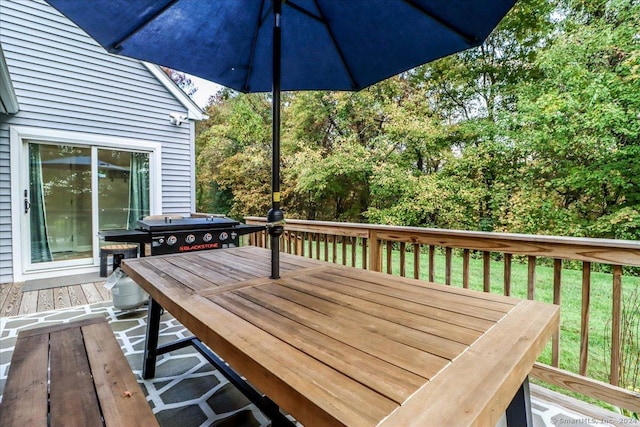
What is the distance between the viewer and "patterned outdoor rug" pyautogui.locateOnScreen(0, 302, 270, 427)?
1776 millimetres

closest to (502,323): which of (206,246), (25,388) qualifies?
(25,388)

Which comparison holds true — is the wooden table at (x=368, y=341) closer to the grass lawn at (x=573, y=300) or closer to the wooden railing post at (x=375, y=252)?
the wooden railing post at (x=375, y=252)

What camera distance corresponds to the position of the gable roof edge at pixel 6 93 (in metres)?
2.95

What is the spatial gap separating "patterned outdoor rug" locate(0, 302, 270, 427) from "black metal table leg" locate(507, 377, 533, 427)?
1.23 meters

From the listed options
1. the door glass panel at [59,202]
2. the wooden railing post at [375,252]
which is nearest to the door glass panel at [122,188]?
the door glass panel at [59,202]

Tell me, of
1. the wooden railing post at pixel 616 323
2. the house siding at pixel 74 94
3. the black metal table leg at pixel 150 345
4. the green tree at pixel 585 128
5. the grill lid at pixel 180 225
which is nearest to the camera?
the wooden railing post at pixel 616 323

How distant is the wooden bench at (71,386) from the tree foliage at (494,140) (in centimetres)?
697

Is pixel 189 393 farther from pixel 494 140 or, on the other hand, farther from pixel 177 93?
pixel 494 140

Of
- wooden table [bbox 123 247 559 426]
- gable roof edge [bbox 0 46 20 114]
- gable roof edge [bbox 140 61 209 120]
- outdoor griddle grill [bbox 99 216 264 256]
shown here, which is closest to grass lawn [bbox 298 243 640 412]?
wooden table [bbox 123 247 559 426]

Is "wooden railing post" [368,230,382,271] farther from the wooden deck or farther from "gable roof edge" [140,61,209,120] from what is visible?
"gable roof edge" [140,61,209,120]

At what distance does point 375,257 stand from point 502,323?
1.92 metres

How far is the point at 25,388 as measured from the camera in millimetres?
1151

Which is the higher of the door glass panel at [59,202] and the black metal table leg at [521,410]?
the door glass panel at [59,202]

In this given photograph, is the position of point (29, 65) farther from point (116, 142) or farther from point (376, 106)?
point (376, 106)
